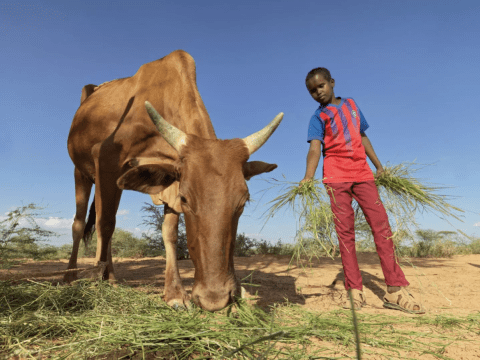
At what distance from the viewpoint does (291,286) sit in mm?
5305

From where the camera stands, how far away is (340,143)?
398 centimetres

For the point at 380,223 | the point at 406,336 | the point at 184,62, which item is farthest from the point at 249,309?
the point at 184,62

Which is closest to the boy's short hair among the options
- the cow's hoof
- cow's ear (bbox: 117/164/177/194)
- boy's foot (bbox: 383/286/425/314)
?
cow's ear (bbox: 117/164/177/194)

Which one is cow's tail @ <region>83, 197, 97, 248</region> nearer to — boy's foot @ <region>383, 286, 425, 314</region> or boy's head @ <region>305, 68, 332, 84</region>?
boy's head @ <region>305, 68, 332, 84</region>

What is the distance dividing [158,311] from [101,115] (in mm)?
3563

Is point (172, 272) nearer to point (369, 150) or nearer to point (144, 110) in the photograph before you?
point (144, 110)

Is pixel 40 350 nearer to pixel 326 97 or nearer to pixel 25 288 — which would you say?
pixel 25 288

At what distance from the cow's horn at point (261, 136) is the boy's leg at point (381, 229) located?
1.44 metres

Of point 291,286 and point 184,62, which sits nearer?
point 184,62

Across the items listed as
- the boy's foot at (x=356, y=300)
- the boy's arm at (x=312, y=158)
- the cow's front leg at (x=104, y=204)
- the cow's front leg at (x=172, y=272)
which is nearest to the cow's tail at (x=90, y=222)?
the cow's front leg at (x=104, y=204)

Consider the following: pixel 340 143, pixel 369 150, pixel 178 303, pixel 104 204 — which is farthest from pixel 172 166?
pixel 369 150

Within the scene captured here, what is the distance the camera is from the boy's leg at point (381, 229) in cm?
393

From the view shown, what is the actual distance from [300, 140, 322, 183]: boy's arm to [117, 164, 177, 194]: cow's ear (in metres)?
1.45

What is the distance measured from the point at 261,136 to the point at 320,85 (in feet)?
4.44
